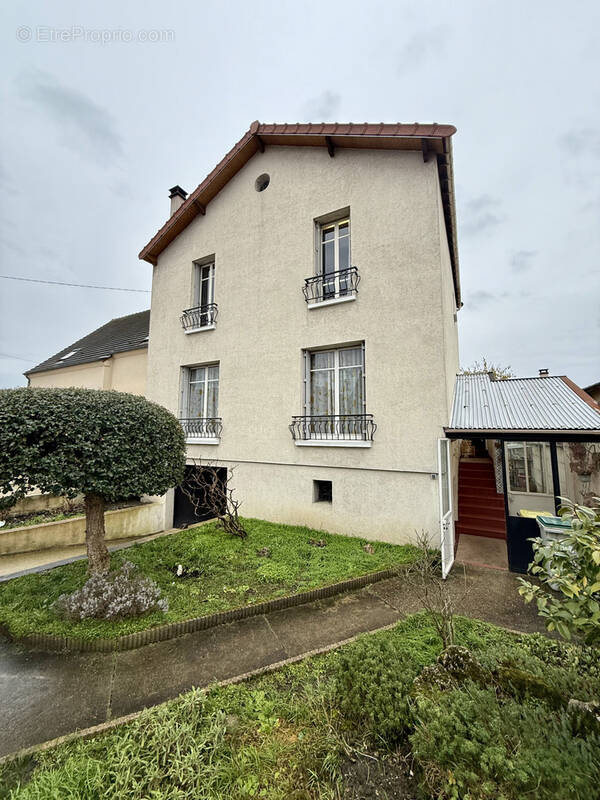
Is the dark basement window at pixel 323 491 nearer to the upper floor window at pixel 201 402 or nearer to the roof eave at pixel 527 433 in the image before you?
the roof eave at pixel 527 433

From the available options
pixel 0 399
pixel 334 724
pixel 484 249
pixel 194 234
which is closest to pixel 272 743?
pixel 334 724

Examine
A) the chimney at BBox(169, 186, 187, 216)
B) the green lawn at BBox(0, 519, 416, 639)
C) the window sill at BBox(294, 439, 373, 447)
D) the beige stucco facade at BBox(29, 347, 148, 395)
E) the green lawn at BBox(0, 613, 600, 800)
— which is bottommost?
the green lawn at BBox(0, 519, 416, 639)

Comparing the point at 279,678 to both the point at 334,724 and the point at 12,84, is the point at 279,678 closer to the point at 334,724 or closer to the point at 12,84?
the point at 334,724

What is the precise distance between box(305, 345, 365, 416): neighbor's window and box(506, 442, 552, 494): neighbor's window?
18.5 ft

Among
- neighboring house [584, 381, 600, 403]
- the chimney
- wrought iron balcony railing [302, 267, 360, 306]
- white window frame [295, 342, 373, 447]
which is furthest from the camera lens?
neighboring house [584, 381, 600, 403]

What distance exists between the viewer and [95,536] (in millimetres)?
5383

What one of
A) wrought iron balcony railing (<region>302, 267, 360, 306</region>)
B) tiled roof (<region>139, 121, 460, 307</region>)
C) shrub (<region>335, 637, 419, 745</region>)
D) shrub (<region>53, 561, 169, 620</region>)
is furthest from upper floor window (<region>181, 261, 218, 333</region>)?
shrub (<region>335, 637, 419, 745</region>)

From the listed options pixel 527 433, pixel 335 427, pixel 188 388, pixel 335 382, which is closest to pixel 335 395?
pixel 335 382

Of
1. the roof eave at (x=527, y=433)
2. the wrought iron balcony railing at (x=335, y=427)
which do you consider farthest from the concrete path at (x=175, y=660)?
the wrought iron balcony railing at (x=335, y=427)

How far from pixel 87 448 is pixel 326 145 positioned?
9174mm

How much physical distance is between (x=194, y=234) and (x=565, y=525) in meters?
12.8

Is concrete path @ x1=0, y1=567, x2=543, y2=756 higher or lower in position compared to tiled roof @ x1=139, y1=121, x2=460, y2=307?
lower

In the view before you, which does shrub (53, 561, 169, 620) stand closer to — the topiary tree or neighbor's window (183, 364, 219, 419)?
the topiary tree

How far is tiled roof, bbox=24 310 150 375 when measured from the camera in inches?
588
